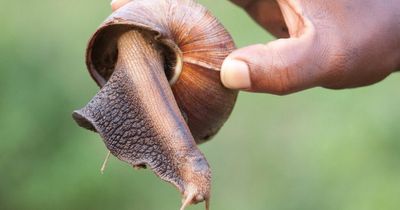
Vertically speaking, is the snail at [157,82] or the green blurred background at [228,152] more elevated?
the snail at [157,82]

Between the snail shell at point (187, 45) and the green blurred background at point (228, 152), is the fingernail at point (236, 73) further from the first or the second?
the green blurred background at point (228, 152)

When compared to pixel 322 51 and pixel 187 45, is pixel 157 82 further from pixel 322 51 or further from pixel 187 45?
pixel 322 51

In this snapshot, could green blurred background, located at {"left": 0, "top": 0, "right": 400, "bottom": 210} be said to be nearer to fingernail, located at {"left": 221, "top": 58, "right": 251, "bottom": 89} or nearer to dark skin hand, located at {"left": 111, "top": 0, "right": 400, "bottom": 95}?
dark skin hand, located at {"left": 111, "top": 0, "right": 400, "bottom": 95}

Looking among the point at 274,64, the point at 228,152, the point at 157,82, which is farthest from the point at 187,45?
the point at 228,152

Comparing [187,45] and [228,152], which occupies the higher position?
[187,45]

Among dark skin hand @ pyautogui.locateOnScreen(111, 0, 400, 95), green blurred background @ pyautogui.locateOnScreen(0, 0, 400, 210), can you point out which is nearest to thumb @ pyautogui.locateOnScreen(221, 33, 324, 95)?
dark skin hand @ pyautogui.locateOnScreen(111, 0, 400, 95)

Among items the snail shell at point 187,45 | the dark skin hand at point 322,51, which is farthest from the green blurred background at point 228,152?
the snail shell at point 187,45
